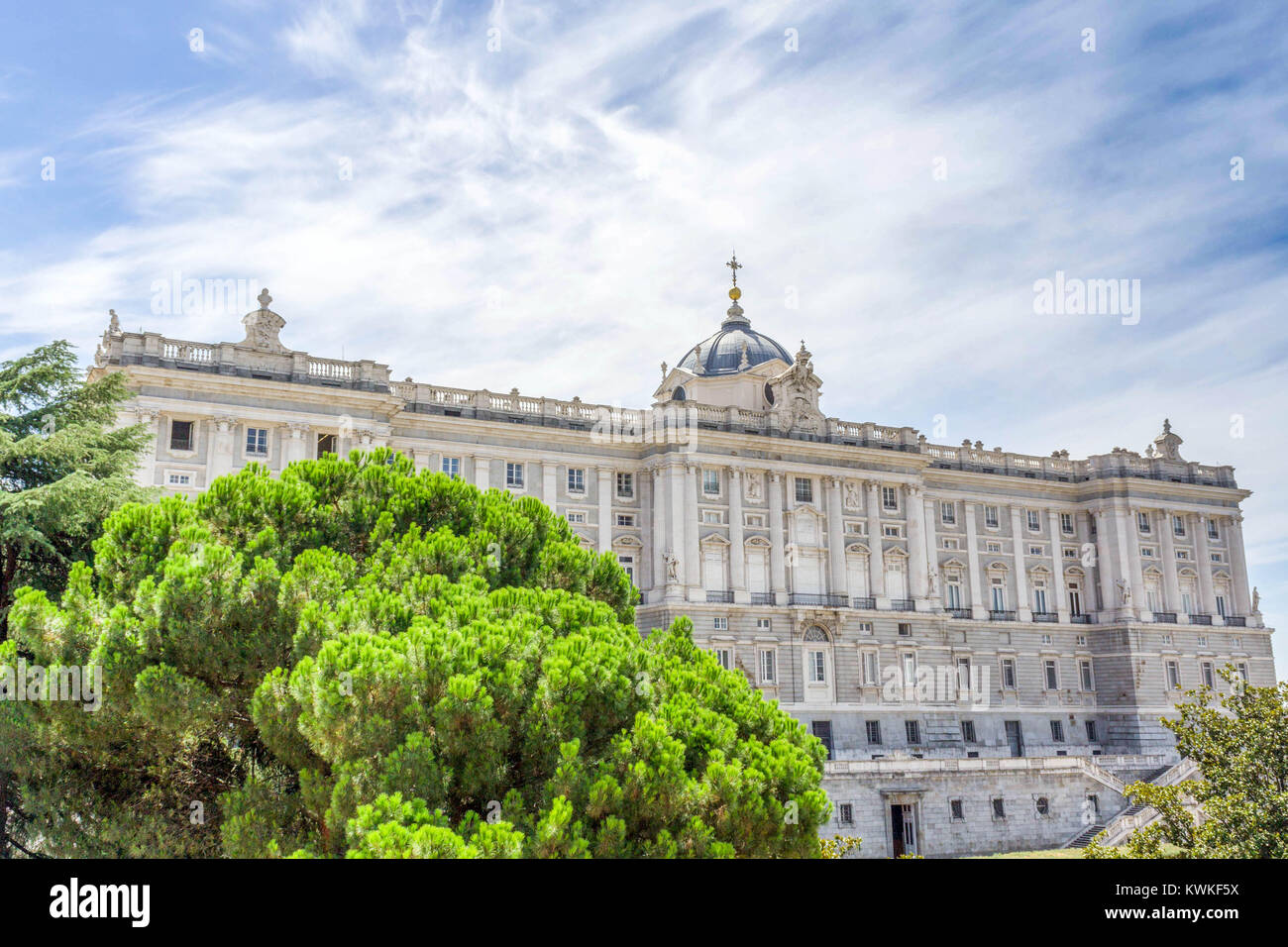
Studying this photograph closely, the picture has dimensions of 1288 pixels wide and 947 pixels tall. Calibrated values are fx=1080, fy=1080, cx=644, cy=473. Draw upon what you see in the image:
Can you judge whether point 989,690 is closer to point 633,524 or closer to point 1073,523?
point 1073,523

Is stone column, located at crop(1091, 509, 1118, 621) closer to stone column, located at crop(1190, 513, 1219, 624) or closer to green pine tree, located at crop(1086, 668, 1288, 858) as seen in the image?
stone column, located at crop(1190, 513, 1219, 624)

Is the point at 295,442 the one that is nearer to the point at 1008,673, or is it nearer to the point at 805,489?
the point at 805,489

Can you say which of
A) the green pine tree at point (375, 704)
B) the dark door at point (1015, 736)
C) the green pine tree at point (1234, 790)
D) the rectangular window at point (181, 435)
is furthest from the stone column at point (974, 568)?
the green pine tree at point (375, 704)

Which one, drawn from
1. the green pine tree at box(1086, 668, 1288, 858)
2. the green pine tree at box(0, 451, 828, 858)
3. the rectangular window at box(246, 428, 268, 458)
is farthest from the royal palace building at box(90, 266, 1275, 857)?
the green pine tree at box(0, 451, 828, 858)

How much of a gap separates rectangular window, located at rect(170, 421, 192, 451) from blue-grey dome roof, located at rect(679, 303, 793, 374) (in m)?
29.3

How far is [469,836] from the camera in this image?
14.4 m

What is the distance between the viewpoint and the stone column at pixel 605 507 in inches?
2178

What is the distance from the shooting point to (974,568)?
63688 mm

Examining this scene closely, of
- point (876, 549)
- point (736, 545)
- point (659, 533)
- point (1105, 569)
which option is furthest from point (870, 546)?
point (1105, 569)

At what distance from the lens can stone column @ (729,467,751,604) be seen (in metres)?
55.2

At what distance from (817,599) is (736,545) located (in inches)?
211

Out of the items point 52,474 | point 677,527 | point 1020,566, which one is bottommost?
point 52,474
